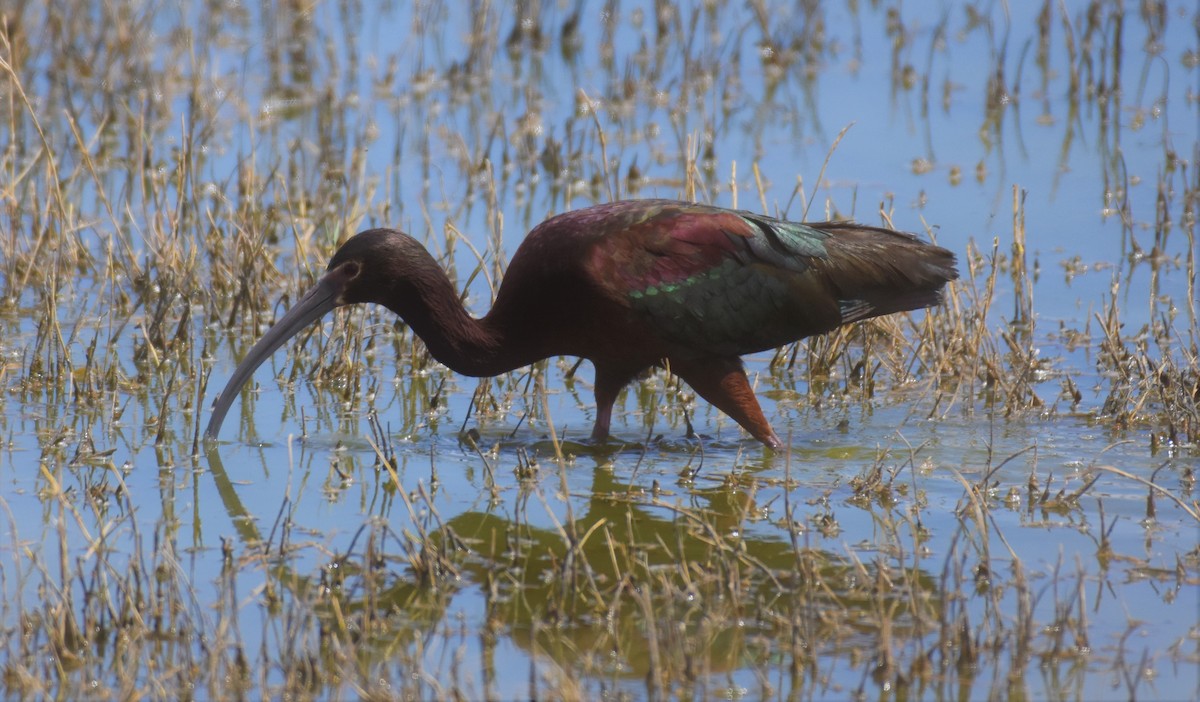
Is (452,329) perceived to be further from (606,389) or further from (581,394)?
(581,394)

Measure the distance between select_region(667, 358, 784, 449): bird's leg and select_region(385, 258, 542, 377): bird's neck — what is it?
0.60 m

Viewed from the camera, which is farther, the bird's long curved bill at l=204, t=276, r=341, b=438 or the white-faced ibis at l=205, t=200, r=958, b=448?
the bird's long curved bill at l=204, t=276, r=341, b=438

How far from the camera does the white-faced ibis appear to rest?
6.49 metres

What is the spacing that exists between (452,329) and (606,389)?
0.65m

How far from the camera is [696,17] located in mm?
13453

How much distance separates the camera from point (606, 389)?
682 cm

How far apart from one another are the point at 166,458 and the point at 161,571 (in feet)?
4.82

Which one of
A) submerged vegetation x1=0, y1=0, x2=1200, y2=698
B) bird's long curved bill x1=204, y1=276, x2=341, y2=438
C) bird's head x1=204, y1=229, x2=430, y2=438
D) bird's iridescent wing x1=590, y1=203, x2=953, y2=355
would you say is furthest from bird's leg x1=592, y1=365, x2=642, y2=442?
bird's long curved bill x1=204, y1=276, x2=341, y2=438

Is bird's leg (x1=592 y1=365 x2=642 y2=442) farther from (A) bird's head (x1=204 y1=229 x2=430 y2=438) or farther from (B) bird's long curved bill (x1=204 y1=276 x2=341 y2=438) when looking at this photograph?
(B) bird's long curved bill (x1=204 y1=276 x2=341 y2=438)

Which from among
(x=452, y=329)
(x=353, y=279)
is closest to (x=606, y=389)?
(x=452, y=329)

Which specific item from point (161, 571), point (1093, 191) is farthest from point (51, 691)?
point (1093, 191)

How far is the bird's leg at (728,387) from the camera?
6.73m

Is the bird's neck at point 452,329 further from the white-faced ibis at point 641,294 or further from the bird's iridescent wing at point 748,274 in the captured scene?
the bird's iridescent wing at point 748,274

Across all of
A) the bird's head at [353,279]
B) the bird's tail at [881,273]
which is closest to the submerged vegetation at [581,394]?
the bird's head at [353,279]
